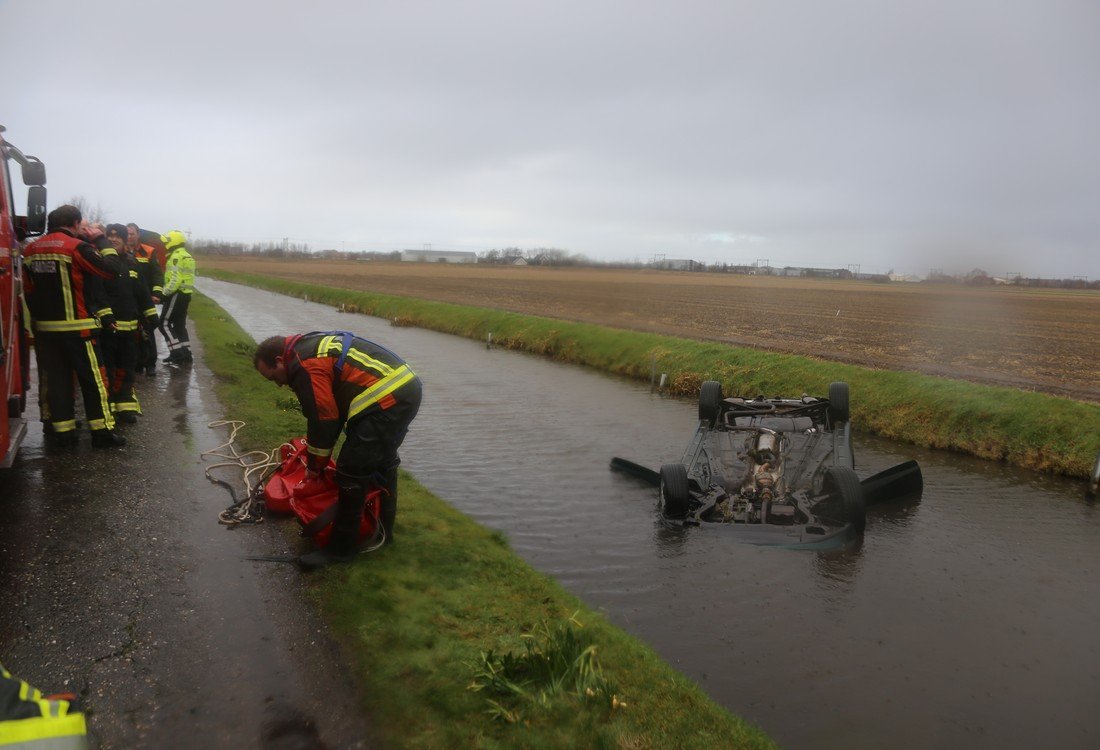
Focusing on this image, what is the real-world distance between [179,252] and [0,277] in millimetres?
7378

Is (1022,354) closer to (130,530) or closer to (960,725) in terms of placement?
(960,725)

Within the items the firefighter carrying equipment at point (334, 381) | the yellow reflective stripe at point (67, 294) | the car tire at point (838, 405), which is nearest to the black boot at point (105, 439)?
the yellow reflective stripe at point (67, 294)

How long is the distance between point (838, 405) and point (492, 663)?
7579mm

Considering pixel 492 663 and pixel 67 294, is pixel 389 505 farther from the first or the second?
pixel 67 294

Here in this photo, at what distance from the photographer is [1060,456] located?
11430 millimetres

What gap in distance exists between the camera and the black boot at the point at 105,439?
293 inches

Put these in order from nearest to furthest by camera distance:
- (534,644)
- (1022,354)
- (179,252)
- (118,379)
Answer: (534,644) → (118,379) → (179,252) → (1022,354)

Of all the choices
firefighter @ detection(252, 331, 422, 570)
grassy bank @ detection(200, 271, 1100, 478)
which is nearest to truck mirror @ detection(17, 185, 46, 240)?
firefighter @ detection(252, 331, 422, 570)

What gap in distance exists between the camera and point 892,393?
1430 cm

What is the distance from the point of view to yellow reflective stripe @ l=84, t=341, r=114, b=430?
7191 mm

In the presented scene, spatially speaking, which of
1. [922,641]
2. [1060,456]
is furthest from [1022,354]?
[922,641]

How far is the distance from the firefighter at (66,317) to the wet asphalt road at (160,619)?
2.10 feet

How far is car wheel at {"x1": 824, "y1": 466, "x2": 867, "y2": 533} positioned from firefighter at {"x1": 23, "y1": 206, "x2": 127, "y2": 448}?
24.4 feet

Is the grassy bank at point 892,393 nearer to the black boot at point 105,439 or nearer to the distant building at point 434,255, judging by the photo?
the black boot at point 105,439
